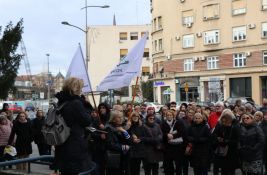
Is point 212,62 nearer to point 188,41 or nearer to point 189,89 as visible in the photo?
point 188,41

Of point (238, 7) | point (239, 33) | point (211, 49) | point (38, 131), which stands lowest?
point (38, 131)

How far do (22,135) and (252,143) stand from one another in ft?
19.1

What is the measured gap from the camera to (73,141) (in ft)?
20.5

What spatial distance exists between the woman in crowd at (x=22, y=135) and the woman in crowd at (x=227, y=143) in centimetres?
497

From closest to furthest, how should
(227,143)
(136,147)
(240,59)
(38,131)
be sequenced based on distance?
(227,143), (136,147), (38,131), (240,59)

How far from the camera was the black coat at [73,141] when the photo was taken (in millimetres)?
6207

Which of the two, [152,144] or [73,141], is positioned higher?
[73,141]

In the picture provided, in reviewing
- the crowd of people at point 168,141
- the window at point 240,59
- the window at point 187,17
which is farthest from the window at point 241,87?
the crowd of people at point 168,141

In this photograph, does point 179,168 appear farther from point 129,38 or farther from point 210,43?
point 129,38

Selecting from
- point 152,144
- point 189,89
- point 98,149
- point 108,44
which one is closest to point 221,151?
point 152,144

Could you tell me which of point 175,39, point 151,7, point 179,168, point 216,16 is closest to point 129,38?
point 151,7

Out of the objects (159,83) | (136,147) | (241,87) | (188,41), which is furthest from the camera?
(159,83)

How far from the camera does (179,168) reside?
1148 centimetres

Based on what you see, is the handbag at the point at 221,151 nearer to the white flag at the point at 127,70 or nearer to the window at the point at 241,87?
the white flag at the point at 127,70
